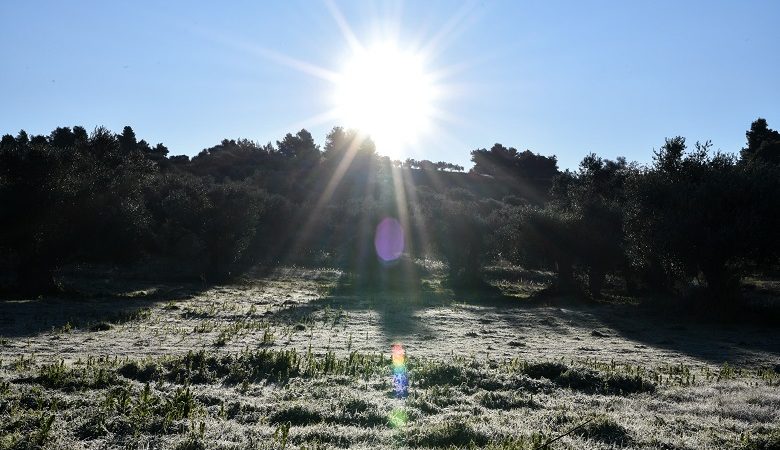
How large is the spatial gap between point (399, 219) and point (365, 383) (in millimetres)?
59622

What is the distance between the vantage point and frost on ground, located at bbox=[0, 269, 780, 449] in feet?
34.3

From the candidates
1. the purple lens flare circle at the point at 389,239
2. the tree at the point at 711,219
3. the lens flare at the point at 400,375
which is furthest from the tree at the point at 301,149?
the lens flare at the point at 400,375

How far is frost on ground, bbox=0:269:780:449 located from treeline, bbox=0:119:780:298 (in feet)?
19.9

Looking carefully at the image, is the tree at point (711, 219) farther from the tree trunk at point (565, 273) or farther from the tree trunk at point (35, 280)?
the tree trunk at point (35, 280)

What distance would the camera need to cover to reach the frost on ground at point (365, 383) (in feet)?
34.3

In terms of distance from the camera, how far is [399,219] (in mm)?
74875

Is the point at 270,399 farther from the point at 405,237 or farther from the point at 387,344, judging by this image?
the point at 405,237

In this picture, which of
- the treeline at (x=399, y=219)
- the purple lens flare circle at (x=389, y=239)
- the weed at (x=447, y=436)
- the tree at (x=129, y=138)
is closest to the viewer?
the weed at (x=447, y=436)

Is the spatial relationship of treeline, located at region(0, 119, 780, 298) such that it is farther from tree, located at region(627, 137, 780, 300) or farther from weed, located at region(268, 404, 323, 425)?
weed, located at region(268, 404, 323, 425)

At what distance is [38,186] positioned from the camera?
36812 millimetres

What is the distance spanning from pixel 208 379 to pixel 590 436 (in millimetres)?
9841

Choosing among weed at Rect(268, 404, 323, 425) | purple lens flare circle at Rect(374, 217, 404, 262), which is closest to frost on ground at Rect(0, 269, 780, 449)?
weed at Rect(268, 404, 323, 425)

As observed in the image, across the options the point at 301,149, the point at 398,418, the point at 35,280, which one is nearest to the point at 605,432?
the point at 398,418

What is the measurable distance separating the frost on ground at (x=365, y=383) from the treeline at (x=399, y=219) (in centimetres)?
608
